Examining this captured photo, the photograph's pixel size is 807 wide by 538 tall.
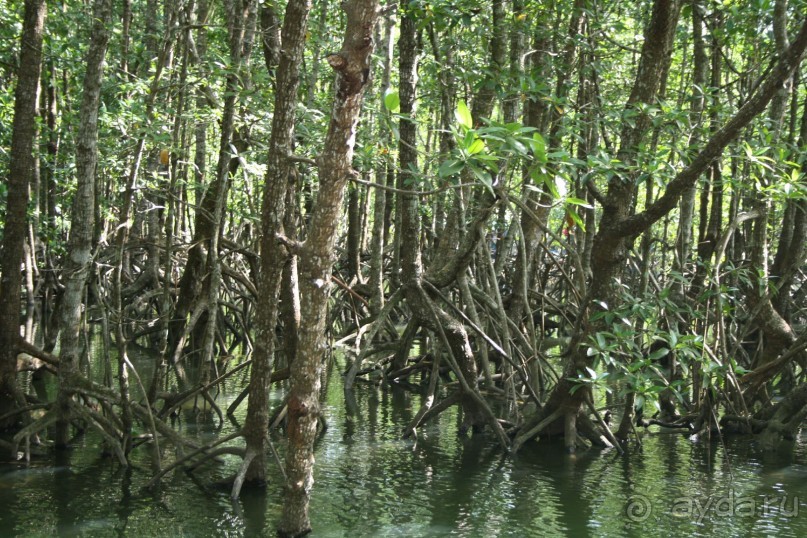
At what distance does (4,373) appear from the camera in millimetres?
6723

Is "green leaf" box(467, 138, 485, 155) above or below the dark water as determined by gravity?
above

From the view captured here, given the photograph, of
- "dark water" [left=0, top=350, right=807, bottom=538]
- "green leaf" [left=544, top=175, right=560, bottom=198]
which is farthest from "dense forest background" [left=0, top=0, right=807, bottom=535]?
"dark water" [left=0, top=350, right=807, bottom=538]

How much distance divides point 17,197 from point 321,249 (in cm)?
378

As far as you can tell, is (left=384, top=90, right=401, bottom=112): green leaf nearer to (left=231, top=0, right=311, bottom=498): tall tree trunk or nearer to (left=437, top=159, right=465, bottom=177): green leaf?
(left=437, top=159, right=465, bottom=177): green leaf

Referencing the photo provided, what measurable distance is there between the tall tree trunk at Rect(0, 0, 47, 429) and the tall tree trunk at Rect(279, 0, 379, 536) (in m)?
3.43

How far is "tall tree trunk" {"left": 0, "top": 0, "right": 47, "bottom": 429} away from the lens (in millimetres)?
6699

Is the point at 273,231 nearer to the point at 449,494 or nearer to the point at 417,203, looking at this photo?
the point at 449,494

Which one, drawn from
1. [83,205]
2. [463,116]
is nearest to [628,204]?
[463,116]

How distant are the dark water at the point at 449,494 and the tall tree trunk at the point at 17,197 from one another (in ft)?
2.94

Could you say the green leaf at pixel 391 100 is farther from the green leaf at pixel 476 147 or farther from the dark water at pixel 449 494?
the dark water at pixel 449 494

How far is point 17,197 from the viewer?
674 cm

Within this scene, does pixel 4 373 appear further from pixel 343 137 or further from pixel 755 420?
pixel 755 420

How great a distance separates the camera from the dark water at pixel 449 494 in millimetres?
5270

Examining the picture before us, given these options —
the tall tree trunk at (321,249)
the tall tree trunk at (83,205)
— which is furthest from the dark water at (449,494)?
the tall tree trunk at (321,249)
